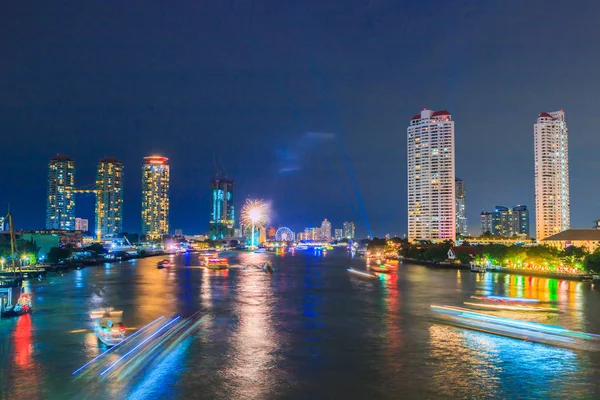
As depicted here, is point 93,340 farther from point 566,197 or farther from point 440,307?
point 566,197

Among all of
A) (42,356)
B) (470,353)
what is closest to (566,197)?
(470,353)

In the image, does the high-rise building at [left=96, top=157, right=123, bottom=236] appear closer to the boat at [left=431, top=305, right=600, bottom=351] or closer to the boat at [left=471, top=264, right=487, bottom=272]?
the boat at [left=471, top=264, right=487, bottom=272]

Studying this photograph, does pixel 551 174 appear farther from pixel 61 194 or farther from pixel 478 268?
pixel 61 194

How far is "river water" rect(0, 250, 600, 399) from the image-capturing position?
1312 cm

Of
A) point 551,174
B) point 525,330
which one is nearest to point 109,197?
point 551,174

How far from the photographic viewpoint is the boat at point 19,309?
77.5 feet

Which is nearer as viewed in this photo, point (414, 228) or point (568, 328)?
point (568, 328)

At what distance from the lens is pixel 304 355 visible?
16594 millimetres

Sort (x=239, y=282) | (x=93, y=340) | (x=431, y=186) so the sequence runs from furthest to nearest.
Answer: (x=431, y=186) < (x=239, y=282) < (x=93, y=340)

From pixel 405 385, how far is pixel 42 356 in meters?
11.5

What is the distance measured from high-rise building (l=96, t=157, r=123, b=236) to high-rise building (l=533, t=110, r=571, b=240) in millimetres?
131387

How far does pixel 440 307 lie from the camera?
86.9 ft

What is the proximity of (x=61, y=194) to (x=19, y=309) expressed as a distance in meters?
166

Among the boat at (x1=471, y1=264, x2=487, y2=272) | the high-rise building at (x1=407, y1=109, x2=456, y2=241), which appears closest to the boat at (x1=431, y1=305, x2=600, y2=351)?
the boat at (x1=471, y1=264, x2=487, y2=272)
